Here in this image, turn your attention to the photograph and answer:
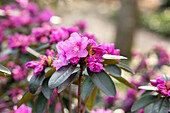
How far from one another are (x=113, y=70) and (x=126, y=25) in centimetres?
569

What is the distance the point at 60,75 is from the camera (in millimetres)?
954

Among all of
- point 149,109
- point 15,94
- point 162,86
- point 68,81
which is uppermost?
point 68,81

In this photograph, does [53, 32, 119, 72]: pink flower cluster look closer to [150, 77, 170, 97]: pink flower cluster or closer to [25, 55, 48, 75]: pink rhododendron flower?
[25, 55, 48, 75]: pink rhododendron flower

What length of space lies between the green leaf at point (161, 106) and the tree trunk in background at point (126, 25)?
5.55 m

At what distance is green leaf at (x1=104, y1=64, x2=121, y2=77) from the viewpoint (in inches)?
43.6

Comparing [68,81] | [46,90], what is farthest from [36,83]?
[68,81]

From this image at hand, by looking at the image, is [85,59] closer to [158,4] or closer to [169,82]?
[169,82]

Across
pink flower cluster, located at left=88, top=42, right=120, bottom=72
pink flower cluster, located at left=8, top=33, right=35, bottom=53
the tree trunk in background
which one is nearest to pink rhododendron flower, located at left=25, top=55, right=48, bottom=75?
pink flower cluster, located at left=88, top=42, right=120, bottom=72

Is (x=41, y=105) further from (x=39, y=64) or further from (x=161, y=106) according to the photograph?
(x=161, y=106)

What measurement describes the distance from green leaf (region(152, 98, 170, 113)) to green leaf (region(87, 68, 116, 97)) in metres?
0.24

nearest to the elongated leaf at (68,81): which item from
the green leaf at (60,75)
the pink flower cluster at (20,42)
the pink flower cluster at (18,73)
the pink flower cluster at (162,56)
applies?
the green leaf at (60,75)

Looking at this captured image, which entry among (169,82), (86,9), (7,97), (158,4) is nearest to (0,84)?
(7,97)

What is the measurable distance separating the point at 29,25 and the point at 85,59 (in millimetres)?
1656

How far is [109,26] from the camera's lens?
1163cm
